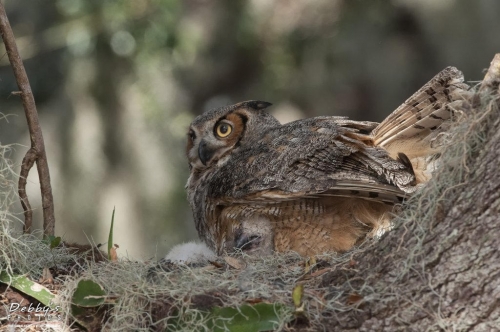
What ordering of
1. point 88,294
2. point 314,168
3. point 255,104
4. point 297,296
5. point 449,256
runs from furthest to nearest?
point 255,104 → point 314,168 → point 88,294 → point 297,296 → point 449,256

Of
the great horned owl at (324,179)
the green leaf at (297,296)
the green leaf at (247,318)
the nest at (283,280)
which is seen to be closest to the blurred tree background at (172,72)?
the great horned owl at (324,179)

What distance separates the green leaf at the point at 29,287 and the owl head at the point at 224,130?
4.36 ft

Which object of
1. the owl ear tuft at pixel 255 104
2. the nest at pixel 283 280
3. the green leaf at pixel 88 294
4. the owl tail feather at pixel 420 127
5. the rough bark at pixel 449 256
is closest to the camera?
the rough bark at pixel 449 256

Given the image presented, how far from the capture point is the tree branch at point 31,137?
9.34 feet

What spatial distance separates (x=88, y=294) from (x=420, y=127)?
160cm

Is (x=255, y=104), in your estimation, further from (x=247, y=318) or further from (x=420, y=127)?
(x=247, y=318)

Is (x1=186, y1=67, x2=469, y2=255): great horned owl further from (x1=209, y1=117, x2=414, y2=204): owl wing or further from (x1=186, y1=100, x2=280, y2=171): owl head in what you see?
(x1=186, y1=100, x2=280, y2=171): owl head

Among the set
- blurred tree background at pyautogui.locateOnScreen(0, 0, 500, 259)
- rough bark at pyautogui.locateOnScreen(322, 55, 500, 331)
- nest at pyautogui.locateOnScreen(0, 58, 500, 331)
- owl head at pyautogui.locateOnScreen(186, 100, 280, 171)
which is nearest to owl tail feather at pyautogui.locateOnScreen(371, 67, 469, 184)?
owl head at pyautogui.locateOnScreen(186, 100, 280, 171)

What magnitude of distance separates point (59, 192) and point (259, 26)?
2037mm

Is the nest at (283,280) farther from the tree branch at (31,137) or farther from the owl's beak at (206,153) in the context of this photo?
the owl's beak at (206,153)

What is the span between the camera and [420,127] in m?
3.07

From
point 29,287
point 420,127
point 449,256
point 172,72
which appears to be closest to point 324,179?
point 420,127

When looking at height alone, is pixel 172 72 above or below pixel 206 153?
above

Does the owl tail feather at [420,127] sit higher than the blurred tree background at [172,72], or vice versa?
the blurred tree background at [172,72]
